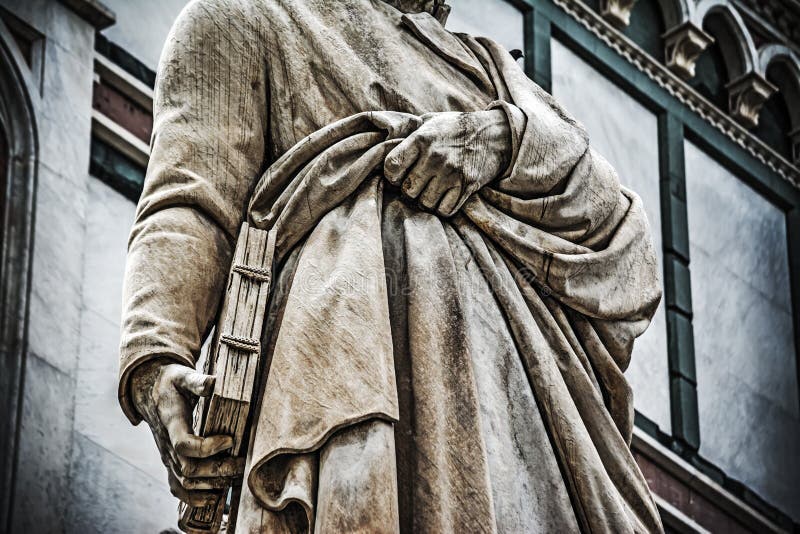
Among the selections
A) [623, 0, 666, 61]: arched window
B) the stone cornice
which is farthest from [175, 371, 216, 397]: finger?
[623, 0, 666, 61]: arched window

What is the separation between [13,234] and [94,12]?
102cm

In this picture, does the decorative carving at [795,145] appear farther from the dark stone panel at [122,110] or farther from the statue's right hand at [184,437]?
the statue's right hand at [184,437]

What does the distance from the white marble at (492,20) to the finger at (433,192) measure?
5.42 meters

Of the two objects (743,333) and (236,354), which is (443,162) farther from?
(743,333)

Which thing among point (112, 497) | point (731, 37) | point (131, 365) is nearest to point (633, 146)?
point (731, 37)

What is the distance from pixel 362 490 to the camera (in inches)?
122

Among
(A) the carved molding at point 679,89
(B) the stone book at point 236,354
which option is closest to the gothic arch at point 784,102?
Result: (A) the carved molding at point 679,89

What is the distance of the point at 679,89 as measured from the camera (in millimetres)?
10391

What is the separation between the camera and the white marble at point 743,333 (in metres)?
9.70

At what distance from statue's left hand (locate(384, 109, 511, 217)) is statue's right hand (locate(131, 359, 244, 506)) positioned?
0.54 meters

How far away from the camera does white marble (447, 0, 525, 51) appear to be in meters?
9.02

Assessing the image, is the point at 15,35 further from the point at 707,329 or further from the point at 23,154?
the point at 707,329

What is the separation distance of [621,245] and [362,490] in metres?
0.85

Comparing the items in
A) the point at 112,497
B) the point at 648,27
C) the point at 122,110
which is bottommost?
the point at 112,497
